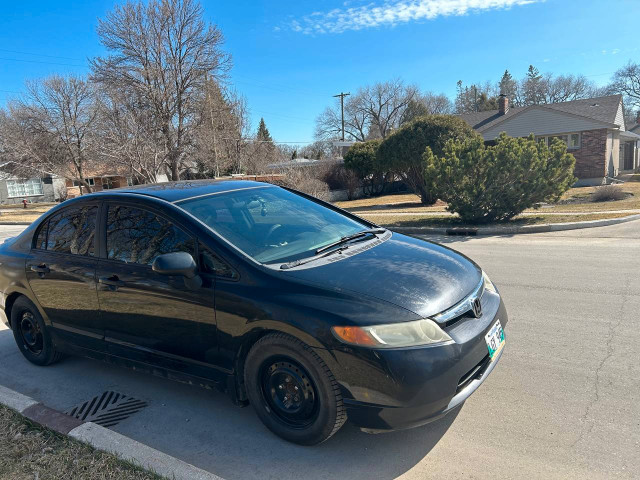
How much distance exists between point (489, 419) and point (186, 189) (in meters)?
2.99

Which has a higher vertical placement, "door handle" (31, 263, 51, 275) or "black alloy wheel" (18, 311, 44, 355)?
"door handle" (31, 263, 51, 275)

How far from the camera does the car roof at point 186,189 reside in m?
3.71

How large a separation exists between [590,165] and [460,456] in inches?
1133

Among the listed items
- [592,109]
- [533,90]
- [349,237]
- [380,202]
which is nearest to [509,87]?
[533,90]

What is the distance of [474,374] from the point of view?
111 inches

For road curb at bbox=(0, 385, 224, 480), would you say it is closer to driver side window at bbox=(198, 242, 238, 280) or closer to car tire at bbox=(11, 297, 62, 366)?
car tire at bbox=(11, 297, 62, 366)

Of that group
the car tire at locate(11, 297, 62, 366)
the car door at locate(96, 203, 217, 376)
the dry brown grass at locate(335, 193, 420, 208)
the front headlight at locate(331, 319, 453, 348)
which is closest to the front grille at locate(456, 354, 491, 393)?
the front headlight at locate(331, 319, 453, 348)

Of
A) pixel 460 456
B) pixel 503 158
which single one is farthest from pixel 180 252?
pixel 503 158

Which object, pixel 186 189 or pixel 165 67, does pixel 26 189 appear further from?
pixel 186 189

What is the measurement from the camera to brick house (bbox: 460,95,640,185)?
26359 mm

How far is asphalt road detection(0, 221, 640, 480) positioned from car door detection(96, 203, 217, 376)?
48 centimetres

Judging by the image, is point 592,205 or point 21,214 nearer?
point 592,205

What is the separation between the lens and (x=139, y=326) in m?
3.46

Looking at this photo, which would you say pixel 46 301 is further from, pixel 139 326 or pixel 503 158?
pixel 503 158
